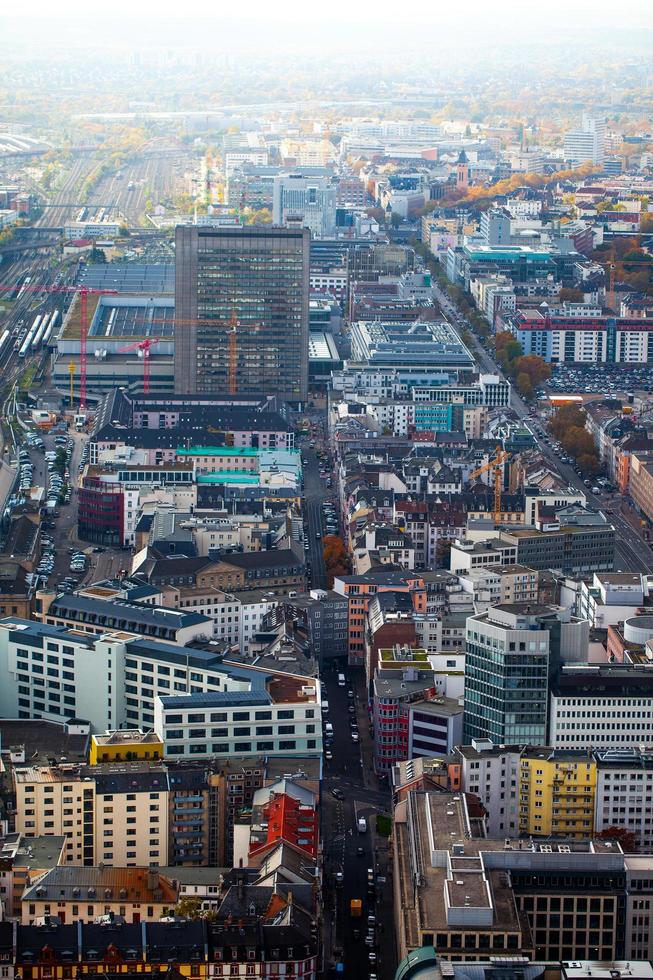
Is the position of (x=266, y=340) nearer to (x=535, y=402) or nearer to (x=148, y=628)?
(x=535, y=402)

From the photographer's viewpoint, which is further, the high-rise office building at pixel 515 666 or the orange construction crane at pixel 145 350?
the orange construction crane at pixel 145 350

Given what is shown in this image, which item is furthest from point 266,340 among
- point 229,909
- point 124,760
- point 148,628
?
point 229,909

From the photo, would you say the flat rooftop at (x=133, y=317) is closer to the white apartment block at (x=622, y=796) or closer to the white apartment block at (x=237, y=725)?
the white apartment block at (x=237, y=725)

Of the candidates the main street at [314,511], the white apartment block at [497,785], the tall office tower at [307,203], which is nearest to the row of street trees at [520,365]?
the main street at [314,511]

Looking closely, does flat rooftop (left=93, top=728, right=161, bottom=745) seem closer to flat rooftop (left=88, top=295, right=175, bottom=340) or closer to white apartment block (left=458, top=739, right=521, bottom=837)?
white apartment block (left=458, top=739, right=521, bottom=837)

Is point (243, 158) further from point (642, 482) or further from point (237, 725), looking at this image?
point (237, 725)

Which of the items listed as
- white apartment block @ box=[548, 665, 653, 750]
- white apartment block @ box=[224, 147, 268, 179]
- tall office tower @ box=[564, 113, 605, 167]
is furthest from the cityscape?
tall office tower @ box=[564, 113, 605, 167]

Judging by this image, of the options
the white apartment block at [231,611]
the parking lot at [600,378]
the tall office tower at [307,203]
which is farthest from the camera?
the tall office tower at [307,203]

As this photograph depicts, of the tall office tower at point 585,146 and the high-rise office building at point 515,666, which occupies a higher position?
the tall office tower at point 585,146
